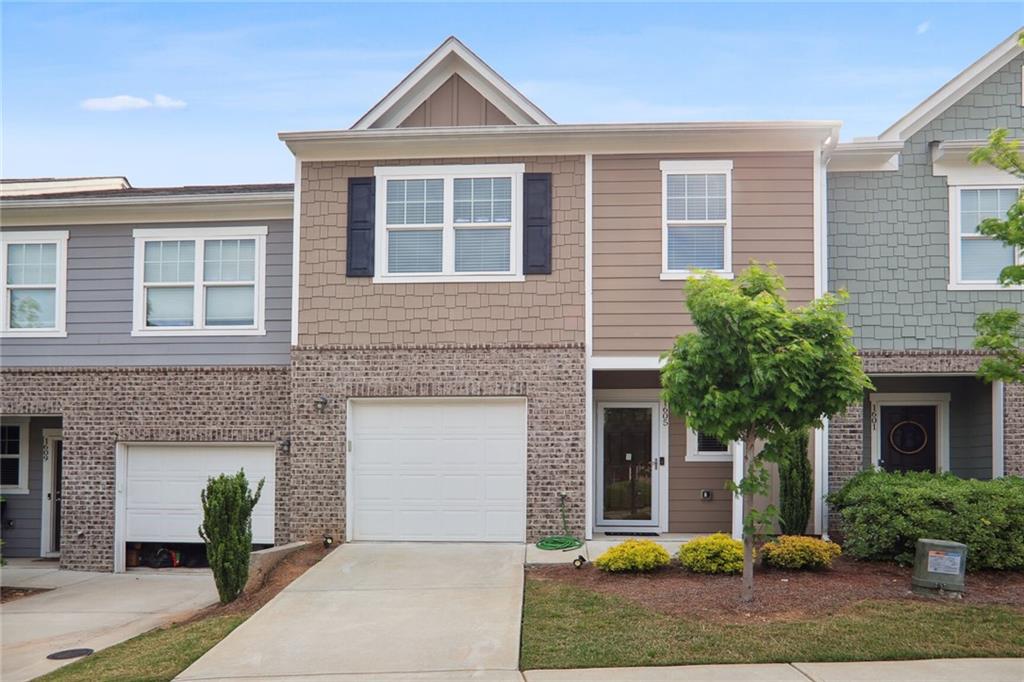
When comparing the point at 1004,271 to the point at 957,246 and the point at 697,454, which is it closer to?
the point at 957,246

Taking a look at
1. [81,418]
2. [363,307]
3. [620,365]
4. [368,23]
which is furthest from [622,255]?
[81,418]

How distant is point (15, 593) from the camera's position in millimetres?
13633

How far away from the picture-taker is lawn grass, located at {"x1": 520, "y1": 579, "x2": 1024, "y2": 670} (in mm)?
8500

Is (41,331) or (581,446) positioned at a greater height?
(41,331)

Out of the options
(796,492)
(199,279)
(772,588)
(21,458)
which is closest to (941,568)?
(772,588)

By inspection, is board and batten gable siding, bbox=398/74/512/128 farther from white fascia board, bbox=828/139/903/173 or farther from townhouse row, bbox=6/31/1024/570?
white fascia board, bbox=828/139/903/173

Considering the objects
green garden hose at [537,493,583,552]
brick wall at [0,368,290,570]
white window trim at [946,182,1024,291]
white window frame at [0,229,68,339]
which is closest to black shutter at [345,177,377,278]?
brick wall at [0,368,290,570]

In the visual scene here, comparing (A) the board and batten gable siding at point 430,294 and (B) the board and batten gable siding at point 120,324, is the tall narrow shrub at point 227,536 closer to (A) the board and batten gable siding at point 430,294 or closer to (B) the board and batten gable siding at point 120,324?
(A) the board and batten gable siding at point 430,294

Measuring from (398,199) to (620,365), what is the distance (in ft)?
13.3

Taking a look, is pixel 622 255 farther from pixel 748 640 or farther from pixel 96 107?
pixel 96 107

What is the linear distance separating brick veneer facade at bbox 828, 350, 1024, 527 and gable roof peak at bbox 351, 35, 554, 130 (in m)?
5.99

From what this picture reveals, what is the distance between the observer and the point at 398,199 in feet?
46.5

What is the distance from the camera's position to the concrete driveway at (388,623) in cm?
849

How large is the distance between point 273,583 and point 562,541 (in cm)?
391
